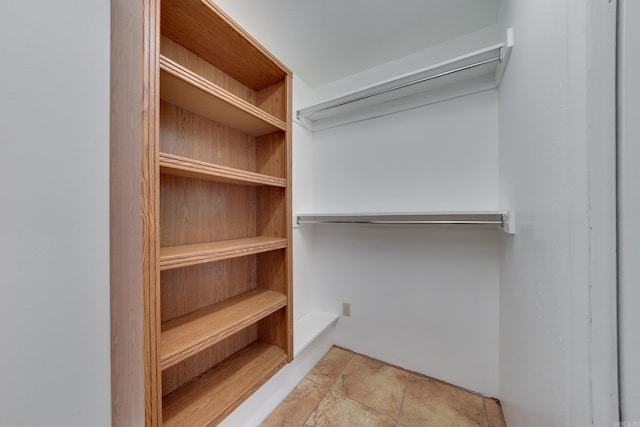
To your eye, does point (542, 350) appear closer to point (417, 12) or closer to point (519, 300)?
point (519, 300)

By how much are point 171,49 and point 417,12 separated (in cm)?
128

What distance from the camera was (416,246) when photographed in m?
1.48

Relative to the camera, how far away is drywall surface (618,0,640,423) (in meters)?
0.35

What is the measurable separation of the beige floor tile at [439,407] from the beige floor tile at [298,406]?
19.5 inches

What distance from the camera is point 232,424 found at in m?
1.03

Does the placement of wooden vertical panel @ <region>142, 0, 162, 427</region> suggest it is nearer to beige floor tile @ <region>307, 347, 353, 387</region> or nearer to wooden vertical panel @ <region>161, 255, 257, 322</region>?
wooden vertical panel @ <region>161, 255, 257, 322</region>

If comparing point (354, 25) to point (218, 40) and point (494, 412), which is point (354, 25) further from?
point (494, 412)

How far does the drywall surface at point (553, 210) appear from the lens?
1.33 ft

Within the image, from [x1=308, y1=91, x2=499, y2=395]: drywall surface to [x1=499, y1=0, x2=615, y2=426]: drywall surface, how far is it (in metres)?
0.33

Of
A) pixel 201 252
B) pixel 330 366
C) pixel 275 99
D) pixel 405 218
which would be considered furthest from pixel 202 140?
pixel 330 366

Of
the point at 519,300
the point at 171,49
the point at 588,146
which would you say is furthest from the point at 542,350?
the point at 171,49

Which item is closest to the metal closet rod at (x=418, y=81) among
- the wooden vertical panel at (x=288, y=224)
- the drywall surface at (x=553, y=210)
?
the drywall surface at (x=553, y=210)

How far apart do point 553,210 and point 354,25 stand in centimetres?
136

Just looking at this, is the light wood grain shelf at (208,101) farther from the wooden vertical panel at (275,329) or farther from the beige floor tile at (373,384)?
the beige floor tile at (373,384)
